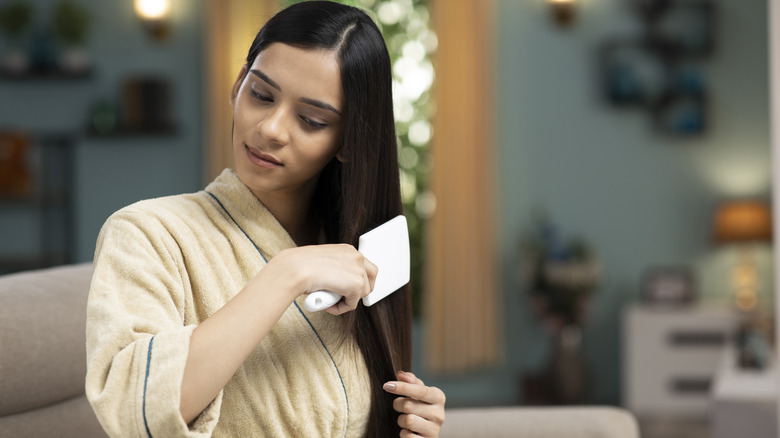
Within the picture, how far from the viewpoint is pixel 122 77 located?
538 cm

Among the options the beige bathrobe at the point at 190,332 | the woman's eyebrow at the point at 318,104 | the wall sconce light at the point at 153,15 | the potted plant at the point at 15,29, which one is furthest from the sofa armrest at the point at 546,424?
the potted plant at the point at 15,29

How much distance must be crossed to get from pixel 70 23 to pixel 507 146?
113 inches

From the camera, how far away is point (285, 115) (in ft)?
3.72

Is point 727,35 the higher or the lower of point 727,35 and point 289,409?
the higher

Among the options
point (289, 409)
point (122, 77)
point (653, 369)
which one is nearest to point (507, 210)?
point (653, 369)

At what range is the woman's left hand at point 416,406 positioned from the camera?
1236mm

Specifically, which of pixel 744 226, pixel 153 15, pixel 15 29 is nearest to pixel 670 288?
pixel 744 226

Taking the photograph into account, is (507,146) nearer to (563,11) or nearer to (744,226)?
(563,11)

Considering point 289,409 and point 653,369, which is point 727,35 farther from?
point 289,409

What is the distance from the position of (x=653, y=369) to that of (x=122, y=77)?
372 cm

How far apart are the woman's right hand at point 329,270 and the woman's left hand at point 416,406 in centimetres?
22

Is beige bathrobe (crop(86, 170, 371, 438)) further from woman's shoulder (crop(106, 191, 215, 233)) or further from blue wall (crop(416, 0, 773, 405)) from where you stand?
blue wall (crop(416, 0, 773, 405))

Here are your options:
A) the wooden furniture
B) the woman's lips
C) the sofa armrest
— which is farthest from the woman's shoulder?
the wooden furniture

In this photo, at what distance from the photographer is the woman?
35.9 inches
